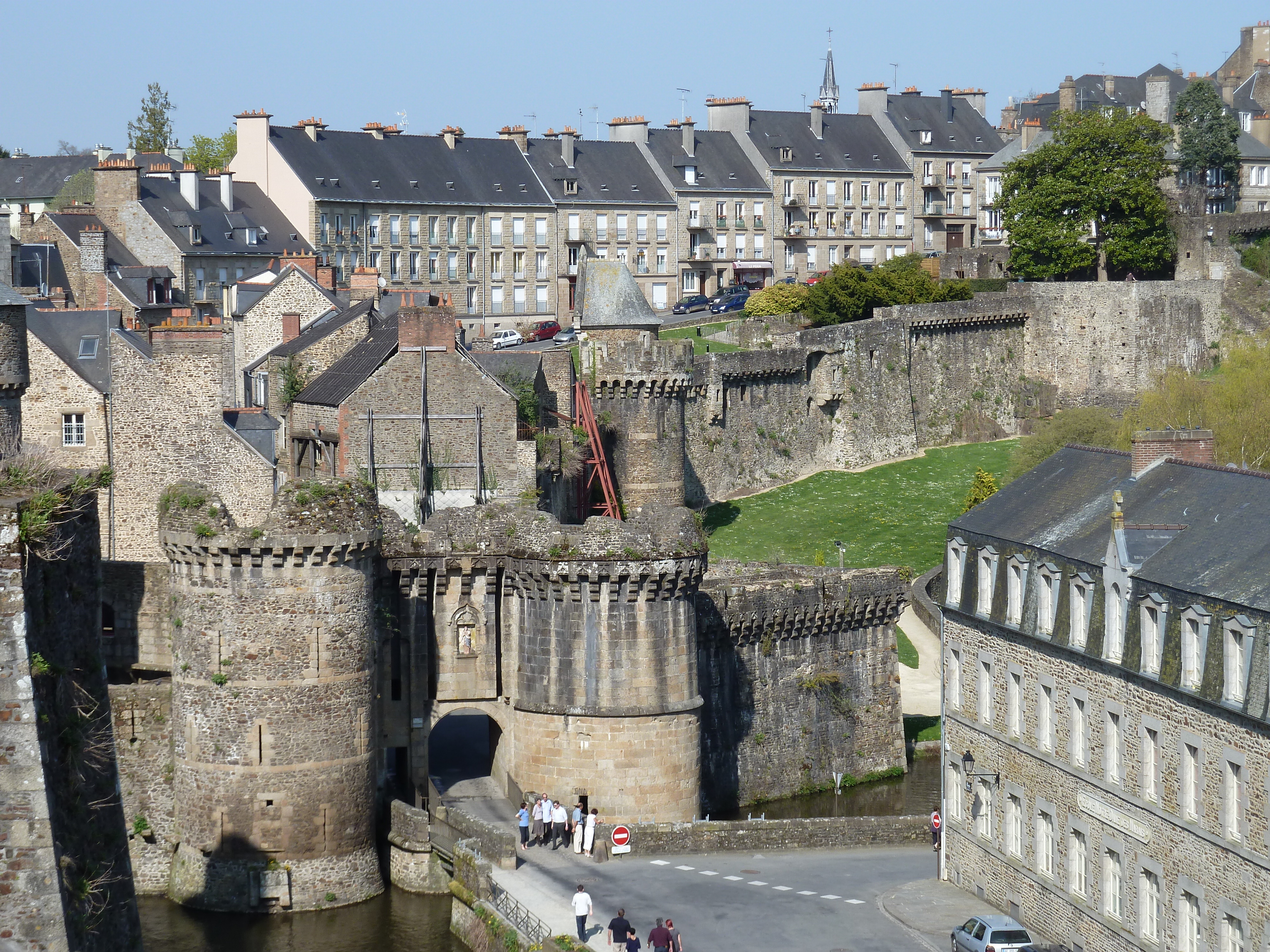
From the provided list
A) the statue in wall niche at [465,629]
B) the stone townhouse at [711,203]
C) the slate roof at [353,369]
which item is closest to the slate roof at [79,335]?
the slate roof at [353,369]

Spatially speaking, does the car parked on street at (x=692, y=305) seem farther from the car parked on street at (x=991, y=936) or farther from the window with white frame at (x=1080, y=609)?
the car parked on street at (x=991, y=936)

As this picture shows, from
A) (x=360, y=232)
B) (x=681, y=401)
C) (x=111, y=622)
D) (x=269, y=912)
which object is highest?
(x=360, y=232)

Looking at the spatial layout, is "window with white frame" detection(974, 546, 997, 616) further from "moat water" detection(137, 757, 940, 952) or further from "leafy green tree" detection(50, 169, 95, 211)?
"leafy green tree" detection(50, 169, 95, 211)

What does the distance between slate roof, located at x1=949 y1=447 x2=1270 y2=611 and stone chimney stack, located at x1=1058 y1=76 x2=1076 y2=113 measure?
56.9 meters

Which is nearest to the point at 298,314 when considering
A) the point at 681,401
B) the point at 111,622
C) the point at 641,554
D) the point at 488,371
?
the point at 488,371

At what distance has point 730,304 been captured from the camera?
8181cm

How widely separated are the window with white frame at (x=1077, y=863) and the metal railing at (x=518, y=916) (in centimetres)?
699

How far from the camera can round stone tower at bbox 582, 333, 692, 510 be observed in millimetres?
55500

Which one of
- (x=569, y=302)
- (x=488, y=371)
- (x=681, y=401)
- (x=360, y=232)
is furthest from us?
(x=569, y=302)

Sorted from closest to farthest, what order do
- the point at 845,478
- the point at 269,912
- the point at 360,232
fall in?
the point at 269,912, the point at 845,478, the point at 360,232

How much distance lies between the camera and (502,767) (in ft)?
117

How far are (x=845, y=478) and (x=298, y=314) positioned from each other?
2165 cm

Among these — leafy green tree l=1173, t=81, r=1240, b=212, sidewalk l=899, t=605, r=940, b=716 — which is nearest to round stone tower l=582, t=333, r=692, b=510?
sidewalk l=899, t=605, r=940, b=716

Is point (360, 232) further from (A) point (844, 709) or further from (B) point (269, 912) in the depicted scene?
(B) point (269, 912)
